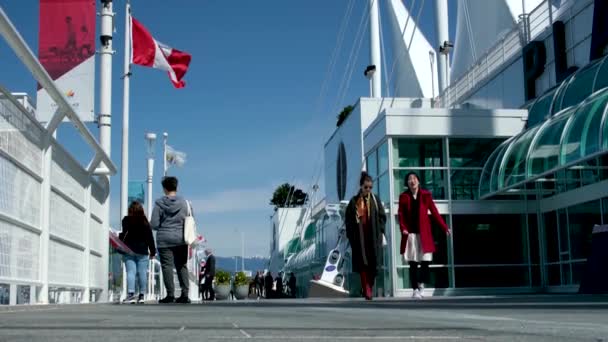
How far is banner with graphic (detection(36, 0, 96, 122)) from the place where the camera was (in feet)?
42.9

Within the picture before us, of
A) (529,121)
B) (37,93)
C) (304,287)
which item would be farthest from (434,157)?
(304,287)

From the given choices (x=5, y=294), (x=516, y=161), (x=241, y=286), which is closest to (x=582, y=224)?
(x=516, y=161)

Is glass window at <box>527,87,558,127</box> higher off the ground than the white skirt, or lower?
higher

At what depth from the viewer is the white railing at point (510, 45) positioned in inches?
954

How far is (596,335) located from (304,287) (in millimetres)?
46794

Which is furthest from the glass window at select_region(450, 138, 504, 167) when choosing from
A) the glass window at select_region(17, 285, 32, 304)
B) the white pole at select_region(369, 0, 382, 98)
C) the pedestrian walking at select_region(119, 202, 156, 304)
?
the white pole at select_region(369, 0, 382, 98)

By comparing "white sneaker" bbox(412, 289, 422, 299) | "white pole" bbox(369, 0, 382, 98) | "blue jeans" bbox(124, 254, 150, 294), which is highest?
"white pole" bbox(369, 0, 382, 98)

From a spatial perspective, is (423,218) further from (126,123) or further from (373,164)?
(126,123)

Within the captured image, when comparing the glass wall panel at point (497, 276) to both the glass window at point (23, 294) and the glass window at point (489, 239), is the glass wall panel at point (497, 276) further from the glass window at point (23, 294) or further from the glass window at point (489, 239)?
the glass window at point (23, 294)

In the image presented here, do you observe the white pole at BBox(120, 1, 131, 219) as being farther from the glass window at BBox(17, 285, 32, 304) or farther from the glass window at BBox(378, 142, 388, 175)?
the glass window at BBox(17, 285, 32, 304)

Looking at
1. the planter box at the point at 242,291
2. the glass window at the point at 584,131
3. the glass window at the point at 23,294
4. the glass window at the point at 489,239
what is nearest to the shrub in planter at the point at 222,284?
the planter box at the point at 242,291

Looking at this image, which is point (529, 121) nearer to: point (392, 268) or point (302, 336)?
point (392, 268)

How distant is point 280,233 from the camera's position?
246ft

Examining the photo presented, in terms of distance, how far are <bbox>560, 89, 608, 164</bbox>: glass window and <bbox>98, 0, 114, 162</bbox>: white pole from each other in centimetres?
876
